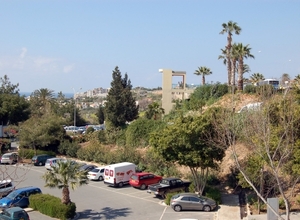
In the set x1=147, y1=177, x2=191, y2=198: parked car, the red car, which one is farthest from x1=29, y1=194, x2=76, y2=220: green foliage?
the red car

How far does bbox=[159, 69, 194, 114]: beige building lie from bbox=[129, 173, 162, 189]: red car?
902 inches

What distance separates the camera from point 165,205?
26750 millimetres

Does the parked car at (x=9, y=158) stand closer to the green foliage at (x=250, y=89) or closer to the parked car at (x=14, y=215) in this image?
the parked car at (x=14, y=215)

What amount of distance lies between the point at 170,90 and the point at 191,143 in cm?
2870

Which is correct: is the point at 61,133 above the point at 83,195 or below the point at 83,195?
above

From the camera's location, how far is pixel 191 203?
992 inches

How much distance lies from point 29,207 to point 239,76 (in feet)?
94.3

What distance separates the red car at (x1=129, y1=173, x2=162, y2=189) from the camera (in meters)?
31.1

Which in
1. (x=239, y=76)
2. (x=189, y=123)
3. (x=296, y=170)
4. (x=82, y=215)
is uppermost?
(x=239, y=76)

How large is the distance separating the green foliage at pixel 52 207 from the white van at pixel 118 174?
732 centimetres

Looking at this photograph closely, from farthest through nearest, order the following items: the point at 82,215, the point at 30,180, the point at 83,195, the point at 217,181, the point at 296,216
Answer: the point at 30,180 → the point at 217,181 → the point at 83,195 → the point at 82,215 → the point at 296,216

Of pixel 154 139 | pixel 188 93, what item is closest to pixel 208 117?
pixel 154 139

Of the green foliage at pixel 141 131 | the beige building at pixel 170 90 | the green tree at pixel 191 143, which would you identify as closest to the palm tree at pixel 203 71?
the beige building at pixel 170 90

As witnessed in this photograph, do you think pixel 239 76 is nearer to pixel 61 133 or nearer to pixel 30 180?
pixel 61 133
